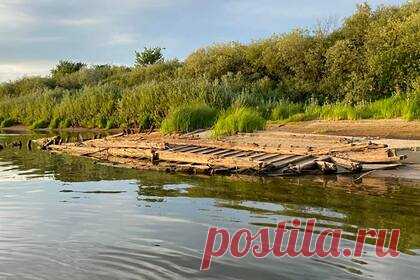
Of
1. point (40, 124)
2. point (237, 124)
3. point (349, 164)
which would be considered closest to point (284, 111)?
point (237, 124)

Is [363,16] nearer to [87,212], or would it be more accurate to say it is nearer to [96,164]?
[96,164]

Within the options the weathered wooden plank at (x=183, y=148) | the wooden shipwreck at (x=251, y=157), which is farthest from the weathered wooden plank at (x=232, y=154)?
the weathered wooden plank at (x=183, y=148)

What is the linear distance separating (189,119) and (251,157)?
10304 millimetres

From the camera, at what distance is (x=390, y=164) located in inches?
627

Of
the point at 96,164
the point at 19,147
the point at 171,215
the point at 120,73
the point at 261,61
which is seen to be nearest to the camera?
the point at 171,215

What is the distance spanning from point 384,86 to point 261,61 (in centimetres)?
1276

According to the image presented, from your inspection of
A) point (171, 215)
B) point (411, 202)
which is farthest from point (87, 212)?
point (411, 202)

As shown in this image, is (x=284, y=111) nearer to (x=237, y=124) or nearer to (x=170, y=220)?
(x=237, y=124)

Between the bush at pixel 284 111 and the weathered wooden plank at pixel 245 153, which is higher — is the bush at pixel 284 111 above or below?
above

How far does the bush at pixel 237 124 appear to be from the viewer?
2369 centimetres

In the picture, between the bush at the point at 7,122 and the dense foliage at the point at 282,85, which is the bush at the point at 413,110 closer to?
the dense foliage at the point at 282,85

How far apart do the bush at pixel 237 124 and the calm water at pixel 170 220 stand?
286 inches

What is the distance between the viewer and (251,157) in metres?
17.0

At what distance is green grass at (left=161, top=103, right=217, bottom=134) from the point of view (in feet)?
87.2
